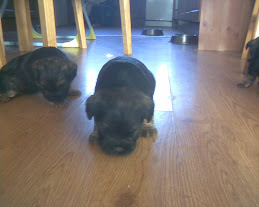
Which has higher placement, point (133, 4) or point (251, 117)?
point (133, 4)

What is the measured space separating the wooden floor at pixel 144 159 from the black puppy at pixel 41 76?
0.11 metres

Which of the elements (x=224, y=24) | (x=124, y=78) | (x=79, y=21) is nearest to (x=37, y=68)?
(x=124, y=78)

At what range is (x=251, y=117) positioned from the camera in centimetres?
192

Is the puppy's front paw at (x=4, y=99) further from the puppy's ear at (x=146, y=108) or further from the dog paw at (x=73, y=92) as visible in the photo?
the puppy's ear at (x=146, y=108)

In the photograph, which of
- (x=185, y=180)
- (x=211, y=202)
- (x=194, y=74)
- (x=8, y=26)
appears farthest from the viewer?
(x=8, y=26)

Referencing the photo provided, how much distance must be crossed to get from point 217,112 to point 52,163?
1.35 m

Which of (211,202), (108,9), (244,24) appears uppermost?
(108,9)

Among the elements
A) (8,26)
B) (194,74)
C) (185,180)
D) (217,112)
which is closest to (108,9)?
(8,26)

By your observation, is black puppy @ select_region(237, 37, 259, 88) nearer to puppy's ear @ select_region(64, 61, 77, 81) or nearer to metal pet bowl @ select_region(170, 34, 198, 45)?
puppy's ear @ select_region(64, 61, 77, 81)

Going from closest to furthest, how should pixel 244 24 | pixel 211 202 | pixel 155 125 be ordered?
pixel 211 202
pixel 155 125
pixel 244 24

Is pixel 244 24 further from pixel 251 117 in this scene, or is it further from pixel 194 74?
pixel 251 117

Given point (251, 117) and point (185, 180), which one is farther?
point (251, 117)

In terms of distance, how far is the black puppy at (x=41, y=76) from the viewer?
1999 mm

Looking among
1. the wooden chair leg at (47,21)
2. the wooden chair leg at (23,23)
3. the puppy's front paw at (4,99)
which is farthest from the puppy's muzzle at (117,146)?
the wooden chair leg at (23,23)
